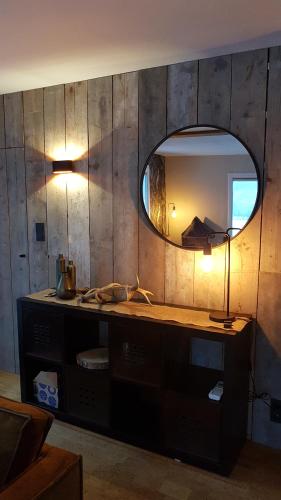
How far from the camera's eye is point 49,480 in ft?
4.35

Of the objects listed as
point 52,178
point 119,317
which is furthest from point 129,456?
point 52,178

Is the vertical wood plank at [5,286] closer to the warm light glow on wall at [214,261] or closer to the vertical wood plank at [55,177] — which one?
the vertical wood plank at [55,177]

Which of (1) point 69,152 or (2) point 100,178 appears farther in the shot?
(1) point 69,152

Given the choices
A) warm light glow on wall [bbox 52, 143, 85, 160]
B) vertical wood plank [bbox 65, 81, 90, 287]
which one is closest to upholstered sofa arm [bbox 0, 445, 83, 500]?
vertical wood plank [bbox 65, 81, 90, 287]

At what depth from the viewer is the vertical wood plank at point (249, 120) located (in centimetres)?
227

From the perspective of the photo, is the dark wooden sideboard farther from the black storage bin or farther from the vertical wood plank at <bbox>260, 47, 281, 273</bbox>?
the vertical wood plank at <bbox>260, 47, 281, 273</bbox>

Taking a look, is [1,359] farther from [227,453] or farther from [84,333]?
[227,453]

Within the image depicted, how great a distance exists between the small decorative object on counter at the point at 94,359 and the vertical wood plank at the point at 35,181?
0.78 m

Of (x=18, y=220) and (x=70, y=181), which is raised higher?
(x=70, y=181)

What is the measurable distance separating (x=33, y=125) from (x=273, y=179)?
1.83 meters

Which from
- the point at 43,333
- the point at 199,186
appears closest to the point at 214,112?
the point at 199,186

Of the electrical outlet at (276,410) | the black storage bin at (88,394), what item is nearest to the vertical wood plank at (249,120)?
the electrical outlet at (276,410)

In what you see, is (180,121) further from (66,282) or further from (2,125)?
(2,125)

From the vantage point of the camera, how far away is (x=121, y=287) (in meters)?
2.66
